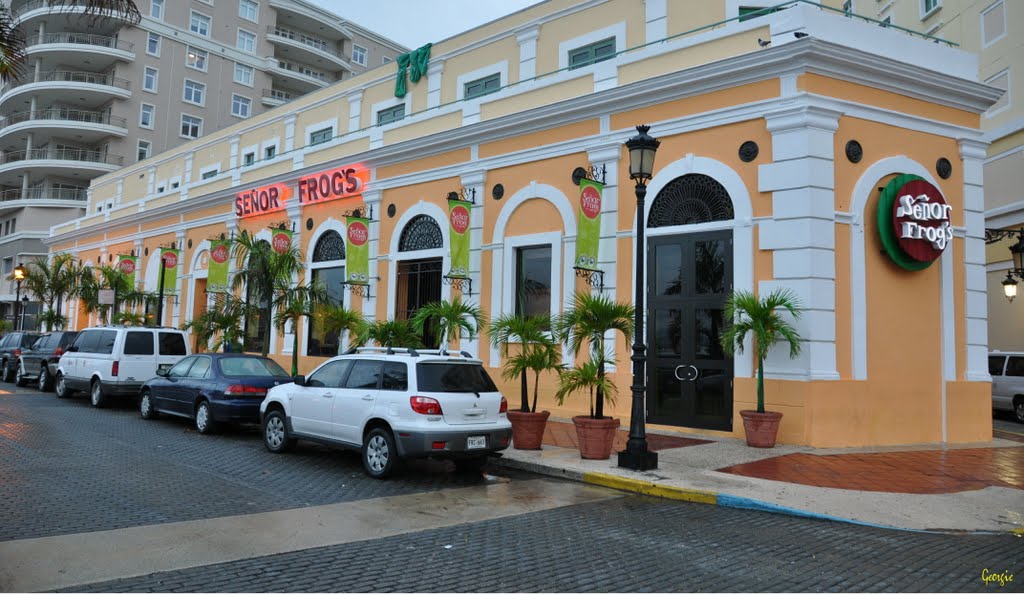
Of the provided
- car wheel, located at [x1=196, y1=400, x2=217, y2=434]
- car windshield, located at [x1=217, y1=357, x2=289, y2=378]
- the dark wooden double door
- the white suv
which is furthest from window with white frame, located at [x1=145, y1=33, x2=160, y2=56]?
the white suv

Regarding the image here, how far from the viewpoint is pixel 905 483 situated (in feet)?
30.3

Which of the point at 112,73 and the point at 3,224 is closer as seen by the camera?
the point at 112,73

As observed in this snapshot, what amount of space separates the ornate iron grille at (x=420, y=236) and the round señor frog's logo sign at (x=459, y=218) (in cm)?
141

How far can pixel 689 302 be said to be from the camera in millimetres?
13336

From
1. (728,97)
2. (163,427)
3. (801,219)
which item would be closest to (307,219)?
(163,427)

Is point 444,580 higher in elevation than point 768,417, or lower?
lower

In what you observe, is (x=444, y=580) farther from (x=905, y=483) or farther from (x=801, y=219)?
(x=801, y=219)

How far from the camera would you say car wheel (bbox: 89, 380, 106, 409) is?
16359 mm


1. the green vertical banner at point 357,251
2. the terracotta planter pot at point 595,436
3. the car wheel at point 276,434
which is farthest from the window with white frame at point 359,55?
the terracotta planter pot at point 595,436

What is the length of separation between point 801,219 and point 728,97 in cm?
285

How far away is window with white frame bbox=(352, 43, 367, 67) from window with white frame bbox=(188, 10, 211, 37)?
1181 cm

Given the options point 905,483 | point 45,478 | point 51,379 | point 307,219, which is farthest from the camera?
point 307,219

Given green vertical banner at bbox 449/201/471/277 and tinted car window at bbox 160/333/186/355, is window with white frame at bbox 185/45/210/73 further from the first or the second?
green vertical banner at bbox 449/201/471/277

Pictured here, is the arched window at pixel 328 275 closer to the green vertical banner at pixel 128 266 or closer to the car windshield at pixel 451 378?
the car windshield at pixel 451 378
